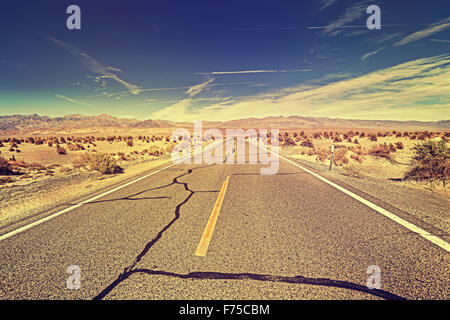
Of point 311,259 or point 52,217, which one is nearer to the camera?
point 311,259

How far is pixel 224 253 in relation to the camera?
2619 millimetres

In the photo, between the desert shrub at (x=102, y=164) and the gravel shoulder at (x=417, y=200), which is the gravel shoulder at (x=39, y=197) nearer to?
the desert shrub at (x=102, y=164)

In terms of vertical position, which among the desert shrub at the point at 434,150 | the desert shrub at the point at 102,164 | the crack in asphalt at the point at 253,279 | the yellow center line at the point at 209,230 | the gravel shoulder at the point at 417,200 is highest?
the desert shrub at the point at 434,150

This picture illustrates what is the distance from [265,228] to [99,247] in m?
2.51

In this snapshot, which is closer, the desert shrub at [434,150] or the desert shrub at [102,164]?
the desert shrub at [434,150]

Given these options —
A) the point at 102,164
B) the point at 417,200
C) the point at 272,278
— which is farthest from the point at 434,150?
the point at 102,164

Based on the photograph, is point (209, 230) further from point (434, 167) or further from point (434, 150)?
point (434, 150)

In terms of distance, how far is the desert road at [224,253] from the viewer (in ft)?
6.70

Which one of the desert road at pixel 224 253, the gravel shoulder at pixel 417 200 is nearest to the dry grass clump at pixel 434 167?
the gravel shoulder at pixel 417 200

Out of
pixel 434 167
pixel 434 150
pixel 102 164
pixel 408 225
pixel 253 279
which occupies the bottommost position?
pixel 253 279

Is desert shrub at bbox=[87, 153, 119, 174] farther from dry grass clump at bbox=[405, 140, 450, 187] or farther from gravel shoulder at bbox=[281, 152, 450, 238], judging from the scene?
dry grass clump at bbox=[405, 140, 450, 187]

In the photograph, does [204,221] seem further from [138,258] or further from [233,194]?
[233,194]
